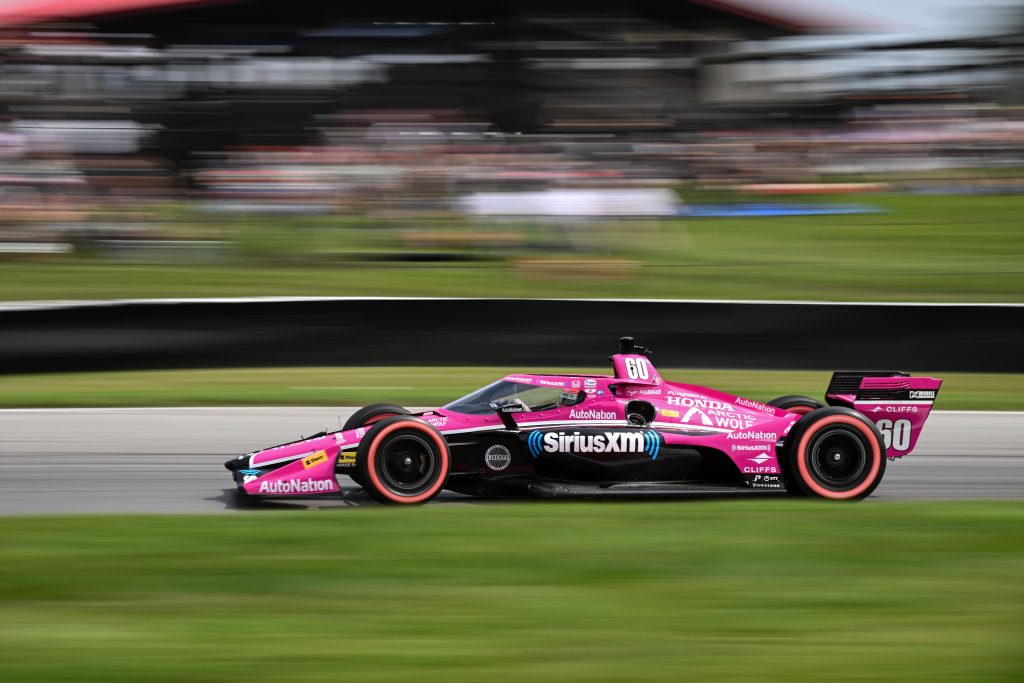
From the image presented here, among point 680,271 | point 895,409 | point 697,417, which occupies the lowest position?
point 697,417

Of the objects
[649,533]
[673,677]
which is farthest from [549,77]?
[673,677]

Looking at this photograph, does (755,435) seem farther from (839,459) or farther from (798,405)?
(798,405)

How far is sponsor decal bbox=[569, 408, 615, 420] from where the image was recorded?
7.34m

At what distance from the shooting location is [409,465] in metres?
7.04

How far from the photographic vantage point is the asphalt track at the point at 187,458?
7.47m

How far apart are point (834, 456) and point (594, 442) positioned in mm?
1481

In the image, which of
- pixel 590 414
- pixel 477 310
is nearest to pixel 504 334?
pixel 477 310

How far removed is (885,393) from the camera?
7.81m

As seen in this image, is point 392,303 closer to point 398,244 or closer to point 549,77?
point 398,244

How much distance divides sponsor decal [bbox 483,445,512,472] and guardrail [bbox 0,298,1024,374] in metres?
6.12

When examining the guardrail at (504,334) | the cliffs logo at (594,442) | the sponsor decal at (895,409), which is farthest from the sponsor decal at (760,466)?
→ the guardrail at (504,334)

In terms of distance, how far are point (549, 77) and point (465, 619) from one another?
20.3 m

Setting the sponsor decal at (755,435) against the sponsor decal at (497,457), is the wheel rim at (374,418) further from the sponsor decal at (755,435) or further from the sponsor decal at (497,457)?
the sponsor decal at (755,435)

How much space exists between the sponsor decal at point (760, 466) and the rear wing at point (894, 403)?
79 cm
